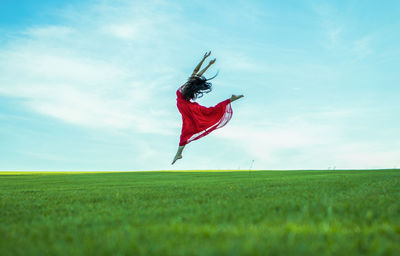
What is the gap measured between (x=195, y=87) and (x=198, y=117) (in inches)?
36.4

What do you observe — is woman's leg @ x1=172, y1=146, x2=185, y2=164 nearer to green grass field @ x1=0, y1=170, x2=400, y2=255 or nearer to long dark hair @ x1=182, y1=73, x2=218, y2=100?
long dark hair @ x1=182, y1=73, x2=218, y2=100

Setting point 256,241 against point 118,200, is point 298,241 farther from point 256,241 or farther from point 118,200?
point 118,200

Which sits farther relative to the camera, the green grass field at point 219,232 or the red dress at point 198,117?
the red dress at point 198,117

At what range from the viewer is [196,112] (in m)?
9.34

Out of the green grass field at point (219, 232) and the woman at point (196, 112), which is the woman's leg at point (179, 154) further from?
the green grass field at point (219, 232)

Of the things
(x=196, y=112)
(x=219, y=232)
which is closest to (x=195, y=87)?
(x=196, y=112)

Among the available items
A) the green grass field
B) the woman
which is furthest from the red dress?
the green grass field

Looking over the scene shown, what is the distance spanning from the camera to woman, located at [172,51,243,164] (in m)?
9.29

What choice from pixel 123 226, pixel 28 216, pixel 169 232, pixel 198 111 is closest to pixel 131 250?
pixel 169 232

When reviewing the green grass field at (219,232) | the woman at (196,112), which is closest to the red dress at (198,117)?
the woman at (196,112)

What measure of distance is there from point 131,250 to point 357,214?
2176mm

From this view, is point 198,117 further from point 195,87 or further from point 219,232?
point 219,232

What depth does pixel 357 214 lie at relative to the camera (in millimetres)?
2895

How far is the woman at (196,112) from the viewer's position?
9289mm
